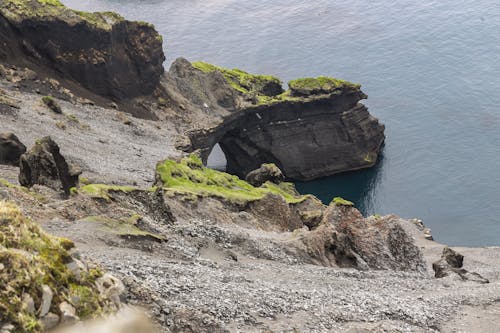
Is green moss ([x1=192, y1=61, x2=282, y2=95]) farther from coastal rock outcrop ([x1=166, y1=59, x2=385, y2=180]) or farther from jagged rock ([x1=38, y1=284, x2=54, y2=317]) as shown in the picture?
jagged rock ([x1=38, y1=284, x2=54, y2=317])

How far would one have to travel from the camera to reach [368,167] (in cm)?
13538

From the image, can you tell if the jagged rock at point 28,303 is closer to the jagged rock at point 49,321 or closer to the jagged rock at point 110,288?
the jagged rock at point 49,321

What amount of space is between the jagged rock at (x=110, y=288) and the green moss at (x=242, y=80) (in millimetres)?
101869

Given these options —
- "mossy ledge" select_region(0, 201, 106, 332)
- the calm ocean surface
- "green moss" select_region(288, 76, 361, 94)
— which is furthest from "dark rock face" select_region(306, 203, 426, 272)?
"green moss" select_region(288, 76, 361, 94)

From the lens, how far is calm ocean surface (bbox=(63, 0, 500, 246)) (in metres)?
116

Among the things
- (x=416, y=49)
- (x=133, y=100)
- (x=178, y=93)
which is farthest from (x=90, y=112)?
(x=416, y=49)

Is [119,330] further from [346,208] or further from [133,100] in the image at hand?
[133,100]

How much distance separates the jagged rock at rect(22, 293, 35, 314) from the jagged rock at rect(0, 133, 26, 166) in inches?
1780

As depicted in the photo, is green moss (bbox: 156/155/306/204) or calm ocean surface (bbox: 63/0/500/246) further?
calm ocean surface (bbox: 63/0/500/246)

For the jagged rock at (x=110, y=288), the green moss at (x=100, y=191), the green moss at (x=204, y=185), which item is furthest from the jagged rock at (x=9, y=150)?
the jagged rock at (x=110, y=288)

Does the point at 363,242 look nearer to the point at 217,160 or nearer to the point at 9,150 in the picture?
the point at 9,150

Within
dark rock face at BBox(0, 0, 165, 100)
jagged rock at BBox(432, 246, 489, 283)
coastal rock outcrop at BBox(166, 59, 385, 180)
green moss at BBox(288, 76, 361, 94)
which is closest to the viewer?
jagged rock at BBox(432, 246, 489, 283)

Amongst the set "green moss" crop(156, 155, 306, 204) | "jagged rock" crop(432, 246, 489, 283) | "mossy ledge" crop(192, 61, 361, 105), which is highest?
"mossy ledge" crop(192, 61, 361, 105)

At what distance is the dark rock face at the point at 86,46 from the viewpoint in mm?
102375
